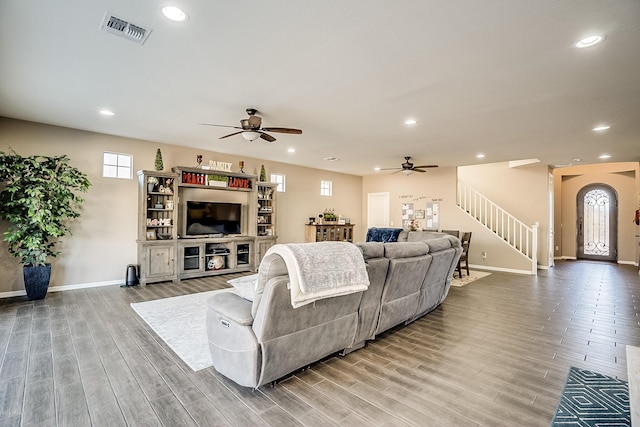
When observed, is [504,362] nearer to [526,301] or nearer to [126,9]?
[526,301]

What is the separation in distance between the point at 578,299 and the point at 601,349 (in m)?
2.41

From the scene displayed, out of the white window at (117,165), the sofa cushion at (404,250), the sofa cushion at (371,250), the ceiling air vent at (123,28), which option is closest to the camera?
the ceiling air vent at (123,28)

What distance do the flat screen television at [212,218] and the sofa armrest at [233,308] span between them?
4.32 m

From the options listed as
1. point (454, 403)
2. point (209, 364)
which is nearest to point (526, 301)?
point (454, 403)

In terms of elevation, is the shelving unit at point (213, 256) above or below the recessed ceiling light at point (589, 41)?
below

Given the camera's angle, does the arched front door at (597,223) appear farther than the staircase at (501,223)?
Yes

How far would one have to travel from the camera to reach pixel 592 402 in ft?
7.27

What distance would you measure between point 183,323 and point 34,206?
9.56 feet

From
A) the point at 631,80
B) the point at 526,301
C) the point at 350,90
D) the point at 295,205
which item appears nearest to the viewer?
the point at 631,80

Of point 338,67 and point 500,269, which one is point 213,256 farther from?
point 500,269

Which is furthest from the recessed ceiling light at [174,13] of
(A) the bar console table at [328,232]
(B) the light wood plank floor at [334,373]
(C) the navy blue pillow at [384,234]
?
(A) the bar console table at [328,232]

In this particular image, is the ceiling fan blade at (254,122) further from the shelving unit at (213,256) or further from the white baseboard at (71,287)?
the white baseboard at (71,287)

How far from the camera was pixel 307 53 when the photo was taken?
2783mm

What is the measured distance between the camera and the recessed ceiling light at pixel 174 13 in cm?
220
